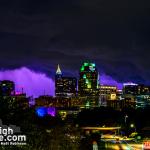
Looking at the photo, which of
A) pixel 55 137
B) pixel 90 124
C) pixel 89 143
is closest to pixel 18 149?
pixel 55 137

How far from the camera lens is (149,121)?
123250 millimetres

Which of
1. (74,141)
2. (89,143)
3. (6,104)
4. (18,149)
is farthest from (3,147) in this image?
(89,143)

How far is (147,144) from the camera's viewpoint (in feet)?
181

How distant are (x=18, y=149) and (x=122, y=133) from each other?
102m

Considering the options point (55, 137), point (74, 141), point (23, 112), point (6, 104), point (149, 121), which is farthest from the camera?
point (149, 121)

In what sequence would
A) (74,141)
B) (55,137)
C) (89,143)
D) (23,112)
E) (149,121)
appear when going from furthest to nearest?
1. (149,121)
2. (89,143)
3. (74,141)
4. (55,137)
5. (23,112)

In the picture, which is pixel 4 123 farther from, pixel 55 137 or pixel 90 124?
pixel 90 124

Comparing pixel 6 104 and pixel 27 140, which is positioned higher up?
pixel 6 104

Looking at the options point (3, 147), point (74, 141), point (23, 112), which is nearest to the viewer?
point (3, 147)

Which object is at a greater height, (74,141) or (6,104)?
(6,104)

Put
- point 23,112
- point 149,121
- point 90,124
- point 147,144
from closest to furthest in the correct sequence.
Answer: point 23,112, point 147,144, point 149,121, point 90,124

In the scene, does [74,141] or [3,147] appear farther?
[74,141]

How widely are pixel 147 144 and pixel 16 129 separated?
106ft

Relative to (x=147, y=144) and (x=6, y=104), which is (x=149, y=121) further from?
(x=6, y=104)
